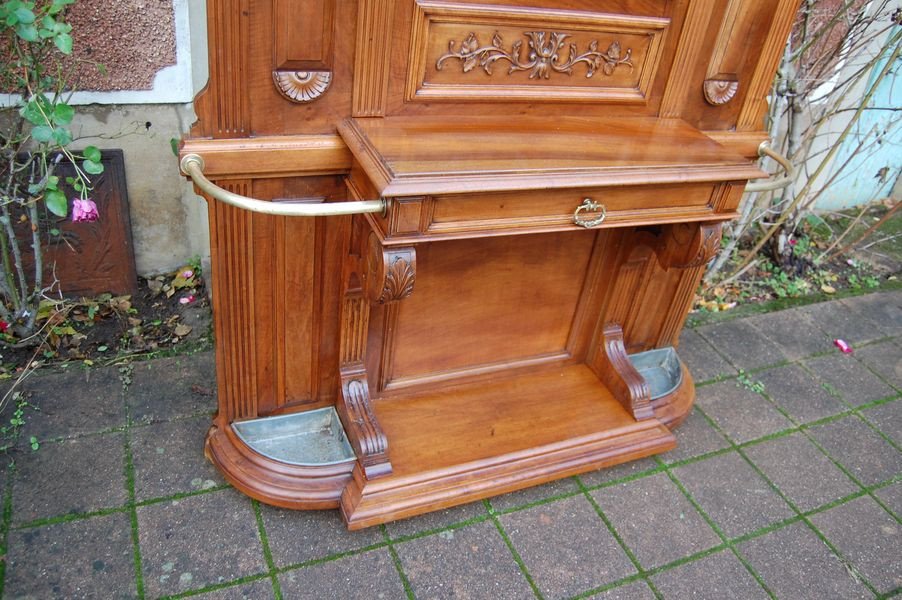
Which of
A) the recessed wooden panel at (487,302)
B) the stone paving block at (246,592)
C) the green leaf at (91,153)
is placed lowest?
the stone paving block at (246,592)

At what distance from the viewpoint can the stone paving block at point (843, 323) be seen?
11.6 ft

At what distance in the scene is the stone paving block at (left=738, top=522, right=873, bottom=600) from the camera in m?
2.24

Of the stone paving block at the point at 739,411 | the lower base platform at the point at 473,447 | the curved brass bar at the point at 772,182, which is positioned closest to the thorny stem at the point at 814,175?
the stone paving block at the point at 739,411

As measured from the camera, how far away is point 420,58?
189 cm

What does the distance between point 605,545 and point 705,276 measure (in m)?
1.90

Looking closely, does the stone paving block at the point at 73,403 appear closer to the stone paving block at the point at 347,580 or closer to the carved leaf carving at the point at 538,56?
the stone paving block at the point at 347,580

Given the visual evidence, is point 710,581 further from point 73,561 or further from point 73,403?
point 73,403

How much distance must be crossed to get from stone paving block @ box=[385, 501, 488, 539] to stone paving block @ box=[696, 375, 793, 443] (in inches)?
44.9

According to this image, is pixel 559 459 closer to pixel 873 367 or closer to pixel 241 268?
pixel 241 268

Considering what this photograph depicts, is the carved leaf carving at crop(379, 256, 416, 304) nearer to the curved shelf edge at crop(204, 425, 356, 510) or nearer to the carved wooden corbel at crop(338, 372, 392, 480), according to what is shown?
the carved wooden corbel at crop(338, 372, 392, 480)

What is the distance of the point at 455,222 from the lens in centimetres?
180

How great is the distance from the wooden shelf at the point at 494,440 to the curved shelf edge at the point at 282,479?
5 cm

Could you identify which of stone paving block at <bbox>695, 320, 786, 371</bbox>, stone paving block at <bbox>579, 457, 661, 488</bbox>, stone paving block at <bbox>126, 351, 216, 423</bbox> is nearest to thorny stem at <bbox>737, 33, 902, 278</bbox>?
stone paving block at <bbox>695, 320, 786, 371</bbox>

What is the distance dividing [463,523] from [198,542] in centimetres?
82
